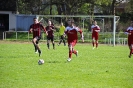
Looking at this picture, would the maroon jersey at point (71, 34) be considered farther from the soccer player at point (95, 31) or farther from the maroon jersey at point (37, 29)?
the soccer player at point (95, 31)

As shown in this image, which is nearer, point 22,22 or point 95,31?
point 95,31

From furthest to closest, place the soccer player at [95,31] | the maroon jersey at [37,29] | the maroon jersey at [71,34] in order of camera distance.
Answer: the soccer player at [95,31] → the maroon jersey at [37,29] → the maroon jersey at [71,34]

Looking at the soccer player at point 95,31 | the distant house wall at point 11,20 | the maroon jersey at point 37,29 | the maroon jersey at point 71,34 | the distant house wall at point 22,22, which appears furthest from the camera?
the distant house wall at point 11,20

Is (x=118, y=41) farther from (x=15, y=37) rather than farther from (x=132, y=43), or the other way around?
(x=132, y=43)

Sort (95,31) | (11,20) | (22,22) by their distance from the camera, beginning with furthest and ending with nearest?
(11,20) < (22,22) < (95,31)

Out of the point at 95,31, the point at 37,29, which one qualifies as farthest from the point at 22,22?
the point at 37,29

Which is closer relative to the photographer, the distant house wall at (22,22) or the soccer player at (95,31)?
the soccer player at (95,31)

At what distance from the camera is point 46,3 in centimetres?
5638

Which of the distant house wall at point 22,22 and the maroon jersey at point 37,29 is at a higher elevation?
the distant house wall at point 22,22

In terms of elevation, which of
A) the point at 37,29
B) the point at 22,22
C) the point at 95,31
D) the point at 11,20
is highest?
the point at 11,20

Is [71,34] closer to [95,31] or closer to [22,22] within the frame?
[95,31]

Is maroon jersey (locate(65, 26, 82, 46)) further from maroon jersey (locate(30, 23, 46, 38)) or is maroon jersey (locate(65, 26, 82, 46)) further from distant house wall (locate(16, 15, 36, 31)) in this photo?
distant house wall (locate(16, 15, 36, 31))

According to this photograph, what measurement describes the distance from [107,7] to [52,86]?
50867mm

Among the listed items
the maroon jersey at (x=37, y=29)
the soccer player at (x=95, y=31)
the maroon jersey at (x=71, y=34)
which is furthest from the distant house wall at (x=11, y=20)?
the maroon jersey at (x=71, y=34)
